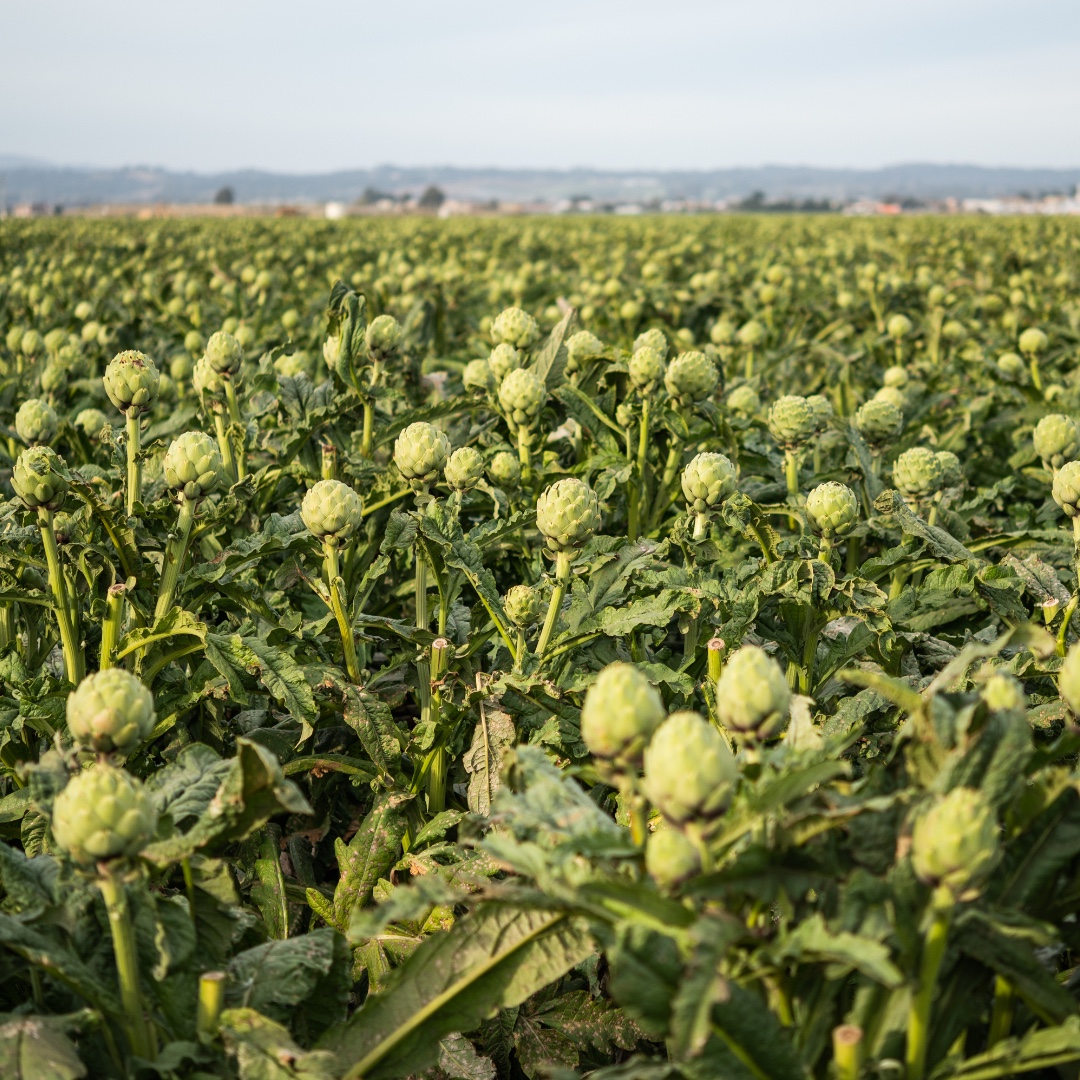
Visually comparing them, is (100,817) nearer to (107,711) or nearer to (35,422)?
(107,711)

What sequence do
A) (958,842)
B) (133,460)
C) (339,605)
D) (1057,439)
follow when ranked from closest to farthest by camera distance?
(958,842) < (339,605) < (133,460) < (1057,439)

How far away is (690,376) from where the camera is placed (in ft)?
9.05

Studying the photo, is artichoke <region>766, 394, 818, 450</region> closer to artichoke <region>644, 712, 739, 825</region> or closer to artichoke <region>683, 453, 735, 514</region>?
artichoke <region>683, 453, 735, 514</region>

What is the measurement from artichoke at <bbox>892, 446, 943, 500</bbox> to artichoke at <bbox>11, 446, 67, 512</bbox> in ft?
6.12

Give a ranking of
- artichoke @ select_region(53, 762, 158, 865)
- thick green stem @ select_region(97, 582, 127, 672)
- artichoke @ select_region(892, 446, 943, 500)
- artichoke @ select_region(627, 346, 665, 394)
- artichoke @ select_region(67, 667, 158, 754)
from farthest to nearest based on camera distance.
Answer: artichoke @ select_region(627, 346, 665, 394), artichoke @ select_region(892, 446, 943, 500), thick green stem @ select_region(97, 582, 127, 672), artichoke @ select_region(67, 667, 158, 754), artichoke @ select_region(53, 762, 158, 865)

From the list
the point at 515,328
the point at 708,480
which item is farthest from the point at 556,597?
the point at 515,328

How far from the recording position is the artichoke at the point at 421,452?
2293mm

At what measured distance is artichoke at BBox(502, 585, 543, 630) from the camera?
6.75ft

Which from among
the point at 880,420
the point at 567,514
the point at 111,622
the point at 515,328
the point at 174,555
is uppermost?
the point at 515,328

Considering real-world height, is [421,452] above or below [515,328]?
below

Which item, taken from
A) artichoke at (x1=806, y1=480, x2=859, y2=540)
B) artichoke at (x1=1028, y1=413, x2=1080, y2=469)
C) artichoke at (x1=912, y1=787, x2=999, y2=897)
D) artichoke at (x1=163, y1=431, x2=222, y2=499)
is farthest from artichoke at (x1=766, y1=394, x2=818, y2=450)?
artichoke at (x1=912, y1=787, x2=999, y2=897)

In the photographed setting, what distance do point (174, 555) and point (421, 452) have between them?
1.84 feet

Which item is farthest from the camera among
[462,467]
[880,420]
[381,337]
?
[381,337]

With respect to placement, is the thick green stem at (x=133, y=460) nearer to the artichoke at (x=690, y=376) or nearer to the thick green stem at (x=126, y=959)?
the thick green stem at (x=126, y=959)
